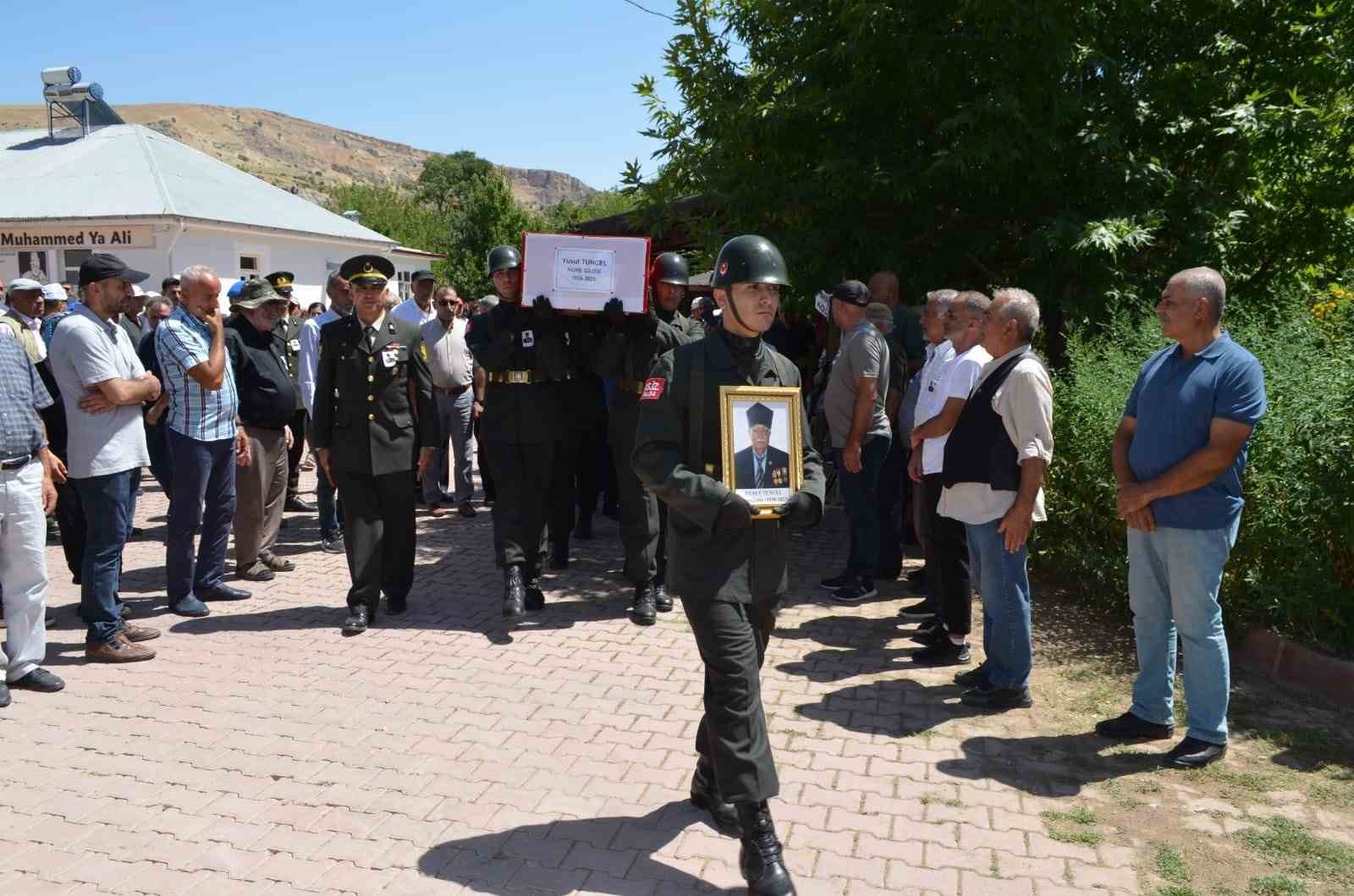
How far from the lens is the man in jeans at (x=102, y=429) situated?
546 centimetres

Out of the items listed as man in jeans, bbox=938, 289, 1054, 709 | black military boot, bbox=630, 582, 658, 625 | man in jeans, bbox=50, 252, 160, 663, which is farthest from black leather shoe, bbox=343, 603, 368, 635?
man in jeans, bbox=938, 289, 1054, 709

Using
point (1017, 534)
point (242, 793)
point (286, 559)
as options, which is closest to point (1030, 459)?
point (1017, 534)

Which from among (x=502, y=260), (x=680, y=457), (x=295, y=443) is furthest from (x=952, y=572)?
(x=295, y=443)

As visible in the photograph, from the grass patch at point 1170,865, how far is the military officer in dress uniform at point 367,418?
4576 millimetres

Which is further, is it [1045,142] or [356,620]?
[1045,142]

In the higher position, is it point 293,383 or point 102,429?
point 293,383

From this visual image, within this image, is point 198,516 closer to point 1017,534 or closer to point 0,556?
point 0,556

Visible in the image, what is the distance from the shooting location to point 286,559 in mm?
8086

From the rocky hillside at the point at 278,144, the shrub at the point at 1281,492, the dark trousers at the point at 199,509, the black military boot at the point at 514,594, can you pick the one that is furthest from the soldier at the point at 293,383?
the rocky hillside at the point at 278,144

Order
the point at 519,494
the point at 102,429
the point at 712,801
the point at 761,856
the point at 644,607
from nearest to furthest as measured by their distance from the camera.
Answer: the point at 761,856
the point at 712,801
the point at 102,429
the point at 644,607
the point at 519,494

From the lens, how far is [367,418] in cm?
628

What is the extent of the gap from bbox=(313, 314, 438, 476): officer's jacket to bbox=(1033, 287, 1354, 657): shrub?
4444 mm

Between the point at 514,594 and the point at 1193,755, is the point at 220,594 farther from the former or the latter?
the point at 1193,755

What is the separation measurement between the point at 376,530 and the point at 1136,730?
14.8 feet
